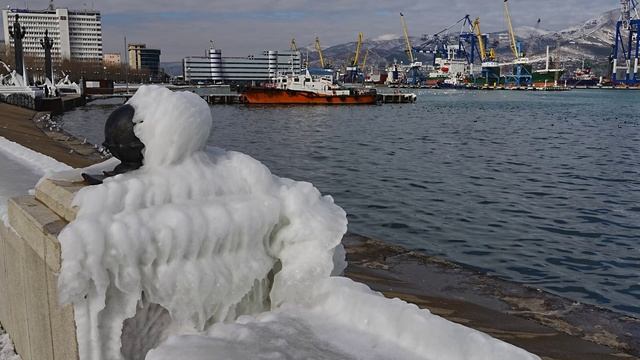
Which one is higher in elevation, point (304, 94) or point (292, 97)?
point (304, 94)

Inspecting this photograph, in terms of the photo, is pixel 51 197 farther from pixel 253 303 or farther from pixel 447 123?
pixel 447 123

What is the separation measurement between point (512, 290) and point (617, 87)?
159 meters

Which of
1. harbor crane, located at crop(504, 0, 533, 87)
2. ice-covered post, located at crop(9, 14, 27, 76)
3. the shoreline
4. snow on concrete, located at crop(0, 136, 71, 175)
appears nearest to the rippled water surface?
the shoreline

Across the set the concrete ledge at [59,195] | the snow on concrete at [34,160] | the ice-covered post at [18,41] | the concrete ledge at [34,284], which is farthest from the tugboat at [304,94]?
the concrete ledge at [59,195]

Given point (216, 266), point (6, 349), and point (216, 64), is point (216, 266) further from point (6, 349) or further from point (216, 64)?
point (216, 64)

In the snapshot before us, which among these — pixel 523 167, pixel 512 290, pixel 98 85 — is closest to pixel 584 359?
pixel 512 290

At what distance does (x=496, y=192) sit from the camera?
1520 cm

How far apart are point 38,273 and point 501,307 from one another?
4.54 m

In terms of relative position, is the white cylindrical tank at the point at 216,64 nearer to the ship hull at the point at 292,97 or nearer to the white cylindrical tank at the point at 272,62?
the white cylindrical tank at the point at 272,62

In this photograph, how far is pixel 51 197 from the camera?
126 inches

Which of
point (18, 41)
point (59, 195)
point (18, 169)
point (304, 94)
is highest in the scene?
point (18, 41)

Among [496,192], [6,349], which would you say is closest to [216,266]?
[6,349]

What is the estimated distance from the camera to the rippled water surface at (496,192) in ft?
30.5

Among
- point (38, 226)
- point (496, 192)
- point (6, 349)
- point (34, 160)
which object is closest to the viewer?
point (38, 226)
